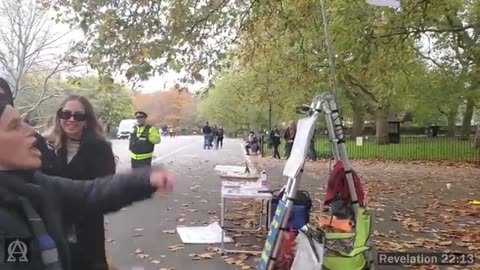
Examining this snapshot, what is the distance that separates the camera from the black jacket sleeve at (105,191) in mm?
1904

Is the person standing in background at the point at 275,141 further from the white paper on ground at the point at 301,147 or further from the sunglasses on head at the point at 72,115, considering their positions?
the sunglasses on head at the point at 72,115

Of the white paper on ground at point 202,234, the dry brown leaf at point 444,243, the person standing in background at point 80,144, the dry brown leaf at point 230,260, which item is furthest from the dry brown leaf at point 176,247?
the person standing in background at point 80,144

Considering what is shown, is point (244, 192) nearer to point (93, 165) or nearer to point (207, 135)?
point (93, 165)

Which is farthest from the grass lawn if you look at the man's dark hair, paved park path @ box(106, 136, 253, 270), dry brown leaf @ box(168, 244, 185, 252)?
the man's dark hair

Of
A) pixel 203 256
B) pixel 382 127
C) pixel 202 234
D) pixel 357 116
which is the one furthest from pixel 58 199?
pixel 357 116

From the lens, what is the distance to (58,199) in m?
1.86

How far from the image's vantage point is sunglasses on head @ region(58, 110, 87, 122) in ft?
11.1

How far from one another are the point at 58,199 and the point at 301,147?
10.3ft

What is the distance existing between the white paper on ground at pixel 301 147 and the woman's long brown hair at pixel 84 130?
184cm

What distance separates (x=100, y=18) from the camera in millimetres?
10125

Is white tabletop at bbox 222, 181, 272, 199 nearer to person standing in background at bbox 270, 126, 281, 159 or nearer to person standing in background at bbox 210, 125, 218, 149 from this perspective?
person standing in background at bbox 270, 126, 281, 159

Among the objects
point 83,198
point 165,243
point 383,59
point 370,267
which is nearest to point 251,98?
point 383,59

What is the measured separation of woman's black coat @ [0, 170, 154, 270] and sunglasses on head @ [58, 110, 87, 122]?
1.44 metres

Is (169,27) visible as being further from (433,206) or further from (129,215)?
(433,206)
